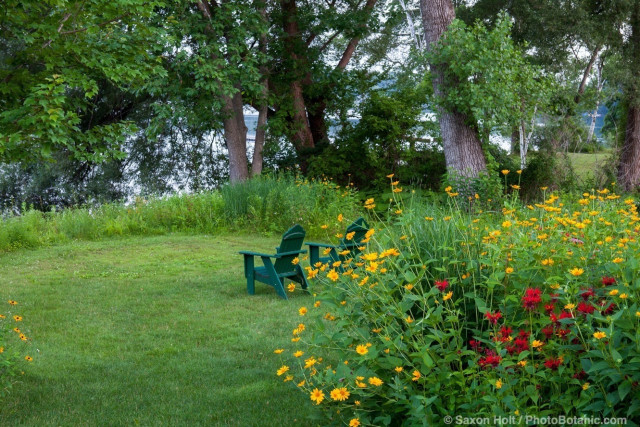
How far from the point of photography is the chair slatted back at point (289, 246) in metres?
6.91

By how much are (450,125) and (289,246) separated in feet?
19.4

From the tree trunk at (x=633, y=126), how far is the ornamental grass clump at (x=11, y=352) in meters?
13.6

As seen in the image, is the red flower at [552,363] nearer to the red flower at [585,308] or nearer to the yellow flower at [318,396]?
the red flower at [585,308]

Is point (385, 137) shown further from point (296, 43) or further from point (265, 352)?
point (265, 352)

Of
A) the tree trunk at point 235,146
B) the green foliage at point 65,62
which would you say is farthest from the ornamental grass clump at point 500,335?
the tree trunk at point 235,146

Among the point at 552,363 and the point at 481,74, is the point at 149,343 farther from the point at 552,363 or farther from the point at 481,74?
the point at 481,74

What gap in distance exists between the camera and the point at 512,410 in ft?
8.70

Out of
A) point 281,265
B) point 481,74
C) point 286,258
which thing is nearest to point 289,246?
point 286,258

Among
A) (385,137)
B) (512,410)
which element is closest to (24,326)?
(512,410)

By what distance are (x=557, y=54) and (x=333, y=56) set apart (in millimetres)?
8331

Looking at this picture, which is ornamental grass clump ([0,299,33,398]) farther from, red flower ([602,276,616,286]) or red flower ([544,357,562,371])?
red flower ([602,276,616,286])

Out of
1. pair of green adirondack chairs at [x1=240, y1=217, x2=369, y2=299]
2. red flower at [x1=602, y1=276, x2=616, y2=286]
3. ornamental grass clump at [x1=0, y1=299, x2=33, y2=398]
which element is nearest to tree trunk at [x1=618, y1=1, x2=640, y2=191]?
pair of green adirondack chairs at [x1=240, y1=217, x2=369, y2=299]

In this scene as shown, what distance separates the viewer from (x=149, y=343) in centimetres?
543

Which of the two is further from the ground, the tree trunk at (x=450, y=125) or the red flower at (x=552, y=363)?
the tree trunk at (x=450, y=125)
